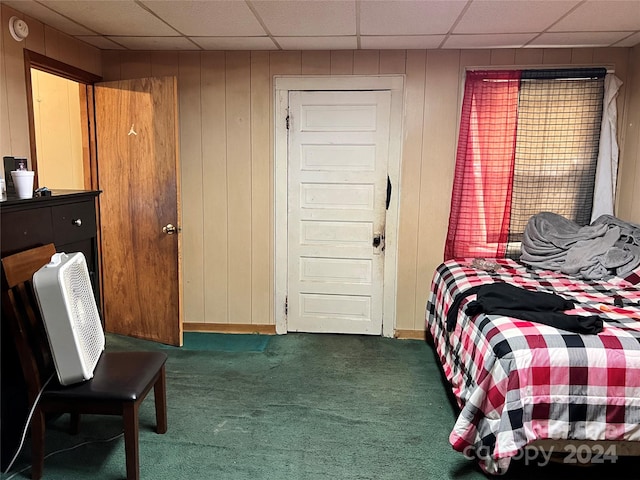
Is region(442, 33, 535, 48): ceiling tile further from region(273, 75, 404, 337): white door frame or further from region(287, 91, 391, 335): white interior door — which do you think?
region(287, 91, 391, 335): white interior door

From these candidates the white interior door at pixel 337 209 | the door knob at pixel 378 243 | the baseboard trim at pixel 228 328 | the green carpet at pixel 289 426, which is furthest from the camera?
the baseboard trim at pixel 228 328

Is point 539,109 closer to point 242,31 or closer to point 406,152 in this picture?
point 406,152

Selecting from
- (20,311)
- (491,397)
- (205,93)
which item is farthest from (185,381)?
(205,93)

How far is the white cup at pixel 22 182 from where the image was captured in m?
2.26

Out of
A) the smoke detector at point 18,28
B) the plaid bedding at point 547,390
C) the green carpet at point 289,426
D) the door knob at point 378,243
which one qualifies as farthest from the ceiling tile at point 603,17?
the smoke detector at point 18,28

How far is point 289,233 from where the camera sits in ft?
12.8

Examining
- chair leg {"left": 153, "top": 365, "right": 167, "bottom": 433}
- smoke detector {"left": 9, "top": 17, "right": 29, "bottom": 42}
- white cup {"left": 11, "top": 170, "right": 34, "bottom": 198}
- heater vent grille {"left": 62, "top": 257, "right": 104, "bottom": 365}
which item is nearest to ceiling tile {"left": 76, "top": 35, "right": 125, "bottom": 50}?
smoke detector {"left": 9, "top": 17, "right": 29, "bottom": 42}

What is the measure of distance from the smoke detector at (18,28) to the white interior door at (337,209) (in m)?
1.75

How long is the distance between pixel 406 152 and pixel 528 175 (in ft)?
3.02

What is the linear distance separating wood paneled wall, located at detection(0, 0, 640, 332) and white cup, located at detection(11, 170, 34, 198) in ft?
4.77

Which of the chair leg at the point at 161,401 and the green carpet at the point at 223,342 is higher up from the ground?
the chair leg at the point at 161,401

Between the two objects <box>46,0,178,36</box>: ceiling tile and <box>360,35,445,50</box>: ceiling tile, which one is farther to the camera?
<box>360,35,445,50</box>: ceiling tile

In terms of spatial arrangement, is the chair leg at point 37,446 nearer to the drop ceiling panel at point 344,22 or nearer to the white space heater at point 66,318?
the white space heater at point 66,318

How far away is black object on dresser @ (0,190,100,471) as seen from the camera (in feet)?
6.89
